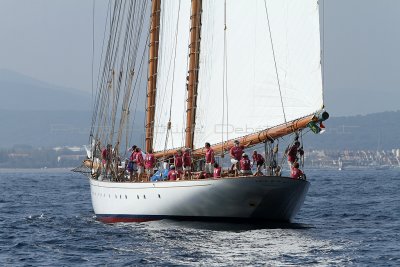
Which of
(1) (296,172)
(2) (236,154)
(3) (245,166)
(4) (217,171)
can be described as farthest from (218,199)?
(1) (296,172)

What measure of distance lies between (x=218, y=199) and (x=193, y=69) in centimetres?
893

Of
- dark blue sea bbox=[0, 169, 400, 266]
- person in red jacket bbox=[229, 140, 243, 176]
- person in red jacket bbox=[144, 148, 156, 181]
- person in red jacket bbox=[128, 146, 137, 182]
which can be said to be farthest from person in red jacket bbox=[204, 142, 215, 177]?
person in red jacket bbox=[128, 146, 137, 182]

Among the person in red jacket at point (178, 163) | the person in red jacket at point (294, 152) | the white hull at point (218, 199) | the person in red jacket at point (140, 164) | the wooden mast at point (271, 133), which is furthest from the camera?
the person in red jacket at point (140, 164)

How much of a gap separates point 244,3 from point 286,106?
619cm

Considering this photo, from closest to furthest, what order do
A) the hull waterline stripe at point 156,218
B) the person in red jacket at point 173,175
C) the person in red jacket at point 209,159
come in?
the hull waterline stripe at point 156,218 < the person in red jacket at point 209,159 < the person in red jacket at point 173,175

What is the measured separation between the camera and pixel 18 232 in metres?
60.4

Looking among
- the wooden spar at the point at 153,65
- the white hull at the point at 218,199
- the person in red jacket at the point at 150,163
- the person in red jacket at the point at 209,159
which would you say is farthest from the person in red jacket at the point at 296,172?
the wooden spar at the point at 153,65

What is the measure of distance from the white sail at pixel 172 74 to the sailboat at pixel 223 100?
0.19 feet

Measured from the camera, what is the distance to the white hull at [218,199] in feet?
186

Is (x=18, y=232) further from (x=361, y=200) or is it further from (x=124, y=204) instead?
(x=361, y=200)

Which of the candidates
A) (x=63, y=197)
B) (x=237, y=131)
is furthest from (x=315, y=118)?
(x=63, y=197)

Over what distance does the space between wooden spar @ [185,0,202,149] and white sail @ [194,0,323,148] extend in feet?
1.13

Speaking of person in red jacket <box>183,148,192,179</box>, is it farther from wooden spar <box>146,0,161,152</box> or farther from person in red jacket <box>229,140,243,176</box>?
wooden spar <box>146,0,161,152</box>

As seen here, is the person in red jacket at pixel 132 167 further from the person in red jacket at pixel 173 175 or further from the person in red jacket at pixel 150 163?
the person in red jacket at pixel 173 175
